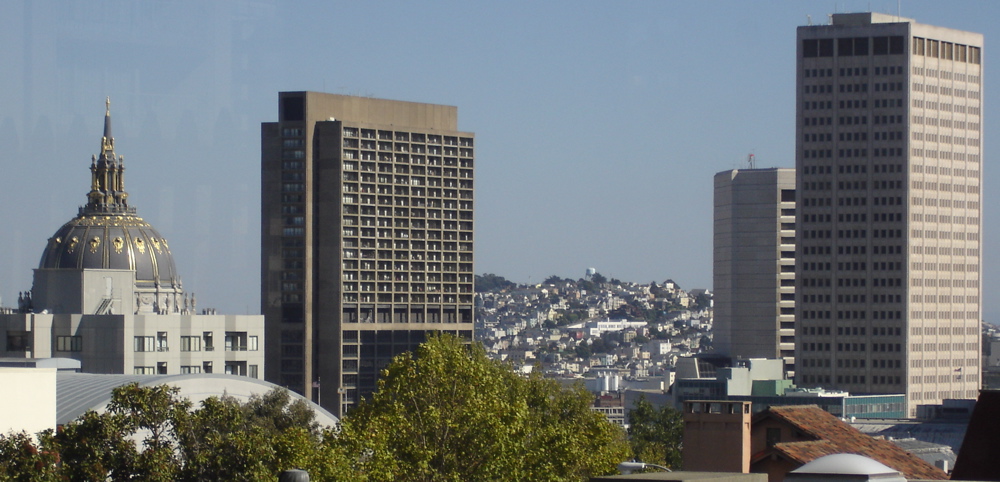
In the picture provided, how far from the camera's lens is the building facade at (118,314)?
161625mm

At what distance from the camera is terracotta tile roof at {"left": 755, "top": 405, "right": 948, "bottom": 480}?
47.7 meters

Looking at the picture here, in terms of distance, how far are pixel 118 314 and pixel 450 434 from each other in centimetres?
12365

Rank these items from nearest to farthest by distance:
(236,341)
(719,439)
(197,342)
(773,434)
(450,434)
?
(450,434) → (719,439) → (773,434) → (197,342) → (236,341)

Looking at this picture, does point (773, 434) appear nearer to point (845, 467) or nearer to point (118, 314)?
point (845, 467)

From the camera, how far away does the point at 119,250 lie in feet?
622

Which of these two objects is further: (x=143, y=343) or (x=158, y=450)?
(x=143, y=343)

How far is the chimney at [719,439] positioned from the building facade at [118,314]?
116265mm

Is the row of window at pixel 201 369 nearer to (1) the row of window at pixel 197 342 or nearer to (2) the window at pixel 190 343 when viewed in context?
(1) the row of window at pixel 197 342

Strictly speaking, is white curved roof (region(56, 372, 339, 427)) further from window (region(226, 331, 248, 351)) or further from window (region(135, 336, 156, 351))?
window (region(226, 331, 248, 351))

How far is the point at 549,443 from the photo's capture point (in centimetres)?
4862

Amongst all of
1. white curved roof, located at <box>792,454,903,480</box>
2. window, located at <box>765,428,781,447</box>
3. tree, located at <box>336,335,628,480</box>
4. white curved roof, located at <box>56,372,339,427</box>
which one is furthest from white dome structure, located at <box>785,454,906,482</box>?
white curved roof, located at <box>56,372,339,427</box>

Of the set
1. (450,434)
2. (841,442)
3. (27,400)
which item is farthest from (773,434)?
(27,400)

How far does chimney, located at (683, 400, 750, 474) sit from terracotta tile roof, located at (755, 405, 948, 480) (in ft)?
5.83

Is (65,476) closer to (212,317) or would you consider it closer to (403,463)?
(403,463)
